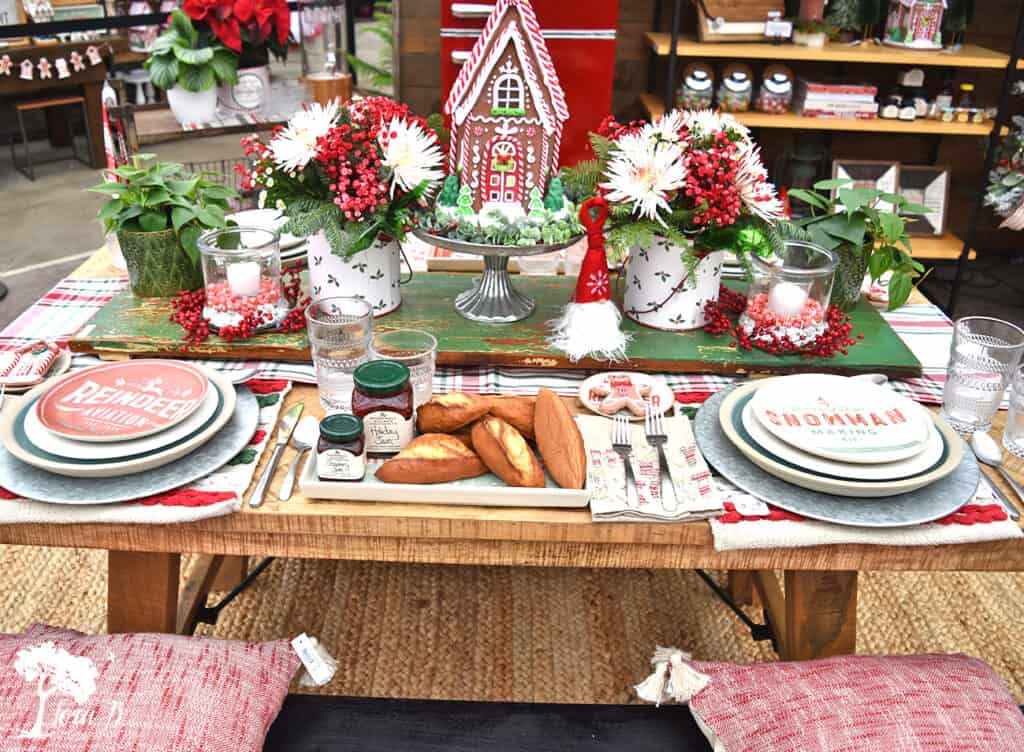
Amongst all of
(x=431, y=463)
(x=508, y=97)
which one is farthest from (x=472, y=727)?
(x=508, y=97)

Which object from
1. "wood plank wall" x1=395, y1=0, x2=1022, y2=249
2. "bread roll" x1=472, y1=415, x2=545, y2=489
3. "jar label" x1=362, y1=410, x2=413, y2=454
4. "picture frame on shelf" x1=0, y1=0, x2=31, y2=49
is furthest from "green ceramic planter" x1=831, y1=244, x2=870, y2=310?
"picture frame on shelf" x1=0, y1=0, x2=31, y2=49

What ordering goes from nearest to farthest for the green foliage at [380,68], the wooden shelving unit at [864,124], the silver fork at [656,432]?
the silver fork at [656,432] → the wooden shelving unit at [864,124] → the green foliage at [380,68]

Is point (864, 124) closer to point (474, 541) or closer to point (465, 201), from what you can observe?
point (465, 201)

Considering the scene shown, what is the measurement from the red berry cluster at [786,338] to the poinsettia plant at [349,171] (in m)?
0.55

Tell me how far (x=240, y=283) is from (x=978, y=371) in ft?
3.90

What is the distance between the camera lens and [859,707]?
1053mm

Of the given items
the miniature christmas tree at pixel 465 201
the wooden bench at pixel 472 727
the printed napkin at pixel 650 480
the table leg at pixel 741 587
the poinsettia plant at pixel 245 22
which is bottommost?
the table leg at pixel 741 587

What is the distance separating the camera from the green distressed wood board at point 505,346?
1.47 m

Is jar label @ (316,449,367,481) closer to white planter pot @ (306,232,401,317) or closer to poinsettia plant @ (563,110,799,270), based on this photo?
white planter pot @ (306,232,401,317)

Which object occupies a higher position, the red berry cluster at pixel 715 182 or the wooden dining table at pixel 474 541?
the red berry cluster at pixel 715 182

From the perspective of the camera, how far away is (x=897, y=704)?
1057mm

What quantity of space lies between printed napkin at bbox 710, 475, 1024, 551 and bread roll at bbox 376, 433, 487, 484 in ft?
1.05

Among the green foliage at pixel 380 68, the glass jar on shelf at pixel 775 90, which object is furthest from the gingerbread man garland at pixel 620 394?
the green foliage at pixel 380 68

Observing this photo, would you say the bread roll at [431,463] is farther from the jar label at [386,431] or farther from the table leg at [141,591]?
the table leg at [141,591]
